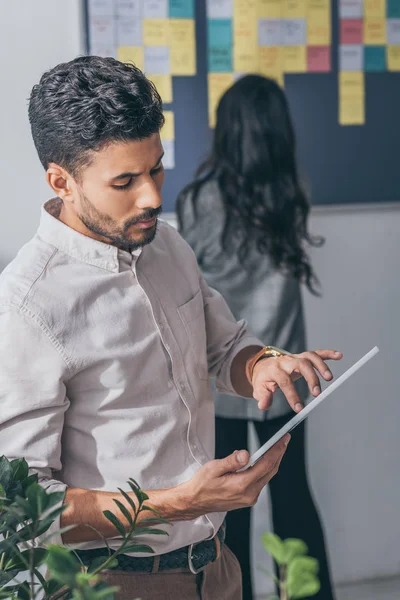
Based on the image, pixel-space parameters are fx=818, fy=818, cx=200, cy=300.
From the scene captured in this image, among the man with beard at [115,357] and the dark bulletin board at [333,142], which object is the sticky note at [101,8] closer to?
the dark bulletin board at [333,142]

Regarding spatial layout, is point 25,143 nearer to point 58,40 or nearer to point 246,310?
point 58,40

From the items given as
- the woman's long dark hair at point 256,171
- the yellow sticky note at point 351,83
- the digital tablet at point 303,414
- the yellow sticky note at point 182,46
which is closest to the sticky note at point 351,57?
the yellow sticky note at point 351,83

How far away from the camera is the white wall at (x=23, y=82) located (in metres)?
2.36

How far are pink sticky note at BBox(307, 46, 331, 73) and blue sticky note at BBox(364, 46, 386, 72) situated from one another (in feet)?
0.45

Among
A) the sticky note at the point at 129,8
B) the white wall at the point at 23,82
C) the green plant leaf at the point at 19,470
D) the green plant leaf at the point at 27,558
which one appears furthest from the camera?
the sticky note at the point at 129,8

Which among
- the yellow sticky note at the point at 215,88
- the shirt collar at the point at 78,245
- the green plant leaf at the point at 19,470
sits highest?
the yellow sticky note at the point at 215,88

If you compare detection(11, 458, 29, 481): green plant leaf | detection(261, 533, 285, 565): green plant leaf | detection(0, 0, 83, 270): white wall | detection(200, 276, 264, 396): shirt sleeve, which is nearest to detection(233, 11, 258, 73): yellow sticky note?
detection(0, 0, 83, 270): white wall

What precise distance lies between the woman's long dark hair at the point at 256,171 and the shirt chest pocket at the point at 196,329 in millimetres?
936

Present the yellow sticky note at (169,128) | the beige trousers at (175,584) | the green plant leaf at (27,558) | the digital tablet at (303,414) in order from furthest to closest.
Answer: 1. the yellow sticky note at (169,128)
2. the beige trousers at (175,584)
3. the digital tablet at (303,414)
4. the green plant leaf at (27,558)

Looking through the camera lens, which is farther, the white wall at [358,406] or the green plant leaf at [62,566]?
the white wall at [358,406]

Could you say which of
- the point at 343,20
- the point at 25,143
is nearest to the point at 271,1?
the point at 343,20

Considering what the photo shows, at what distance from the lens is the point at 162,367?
1.34 meters

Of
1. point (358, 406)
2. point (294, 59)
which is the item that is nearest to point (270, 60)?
point (294, 59)

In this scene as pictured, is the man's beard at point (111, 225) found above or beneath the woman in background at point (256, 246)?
above
